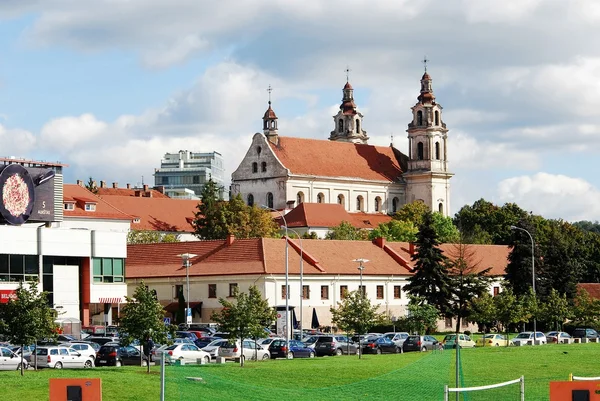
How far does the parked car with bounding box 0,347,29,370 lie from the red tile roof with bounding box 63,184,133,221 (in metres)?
65.9

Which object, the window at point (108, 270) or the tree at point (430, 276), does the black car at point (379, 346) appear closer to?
the window at point (108, 270)

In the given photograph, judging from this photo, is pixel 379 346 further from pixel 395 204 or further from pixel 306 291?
pixel 395 204

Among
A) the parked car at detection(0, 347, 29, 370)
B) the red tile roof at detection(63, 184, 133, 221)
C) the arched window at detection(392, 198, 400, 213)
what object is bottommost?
the parked car at detection(0, 347, 29, 370)

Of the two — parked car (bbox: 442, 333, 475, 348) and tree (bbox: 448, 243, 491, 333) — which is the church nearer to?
tree (bbox: 448, 243, 491, 333)

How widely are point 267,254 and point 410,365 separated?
46.5 meters

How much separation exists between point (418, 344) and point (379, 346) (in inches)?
97.7

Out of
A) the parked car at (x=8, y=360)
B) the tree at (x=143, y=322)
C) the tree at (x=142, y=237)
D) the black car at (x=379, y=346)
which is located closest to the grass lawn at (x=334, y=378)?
the tree at (x=143, y=322)

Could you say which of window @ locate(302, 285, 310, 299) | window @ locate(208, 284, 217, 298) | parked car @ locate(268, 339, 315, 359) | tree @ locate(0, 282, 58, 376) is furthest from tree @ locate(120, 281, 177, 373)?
window @ locate(302, 285, 310, 299)

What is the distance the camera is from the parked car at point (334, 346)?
61.7 metres

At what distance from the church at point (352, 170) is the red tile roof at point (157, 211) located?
11912mm

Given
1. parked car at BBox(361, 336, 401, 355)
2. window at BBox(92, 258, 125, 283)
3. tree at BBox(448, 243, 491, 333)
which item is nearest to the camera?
parked car at BBox(361, 336, 401, 355)

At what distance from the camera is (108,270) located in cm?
8006

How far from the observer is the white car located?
50.7m

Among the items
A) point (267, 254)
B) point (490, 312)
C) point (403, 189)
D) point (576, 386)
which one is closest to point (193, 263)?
point (267, 254)
